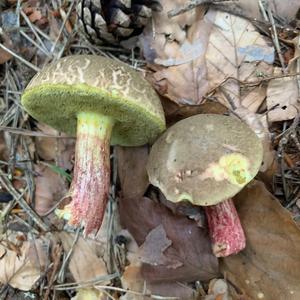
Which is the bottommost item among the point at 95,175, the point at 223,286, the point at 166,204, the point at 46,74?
the point at 223,286

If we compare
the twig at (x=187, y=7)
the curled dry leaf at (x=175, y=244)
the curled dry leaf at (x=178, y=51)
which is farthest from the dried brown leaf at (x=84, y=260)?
the twig at (x=187, y=7)

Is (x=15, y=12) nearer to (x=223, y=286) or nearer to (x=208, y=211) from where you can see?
(x=208, y=211)

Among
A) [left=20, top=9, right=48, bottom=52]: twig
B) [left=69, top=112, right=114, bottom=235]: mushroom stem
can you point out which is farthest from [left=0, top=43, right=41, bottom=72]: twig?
[left=69, top=112, right=114, bottom=235]: mushroom stem

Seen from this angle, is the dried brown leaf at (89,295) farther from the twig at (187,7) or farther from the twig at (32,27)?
the twig at (187,7)

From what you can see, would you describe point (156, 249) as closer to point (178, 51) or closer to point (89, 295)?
point (89, 295)

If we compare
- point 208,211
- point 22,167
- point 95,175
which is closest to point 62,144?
point 22,167
